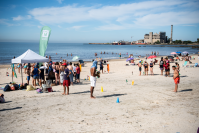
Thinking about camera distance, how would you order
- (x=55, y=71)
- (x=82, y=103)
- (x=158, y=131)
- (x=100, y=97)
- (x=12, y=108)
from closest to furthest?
1. (x=158, y=131)
2. (x=12, y=108)
3. (x=82, y=103)
4. (x=100, y=97)
5. (x=55, y=71)

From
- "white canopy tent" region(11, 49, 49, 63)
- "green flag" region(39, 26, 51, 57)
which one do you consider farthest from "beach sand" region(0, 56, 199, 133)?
"green flag" region(39, 26, 51, 57)

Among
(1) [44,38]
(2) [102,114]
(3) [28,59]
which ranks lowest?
(2) [102,114]

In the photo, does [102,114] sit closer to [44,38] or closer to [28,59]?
[28,59]

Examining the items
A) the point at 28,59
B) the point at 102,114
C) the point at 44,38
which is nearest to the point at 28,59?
the point at 28,59

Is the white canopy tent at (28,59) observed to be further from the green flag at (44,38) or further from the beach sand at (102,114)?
the beach sand at (102,114)

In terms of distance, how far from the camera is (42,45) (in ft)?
38.5

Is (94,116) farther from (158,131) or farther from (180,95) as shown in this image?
(180,95)

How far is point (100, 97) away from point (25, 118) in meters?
3.75

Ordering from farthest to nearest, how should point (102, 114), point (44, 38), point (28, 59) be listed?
1. point (44, 38)
2. point (28, 59)
3. point (102, 114)

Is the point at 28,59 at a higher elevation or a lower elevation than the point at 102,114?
higher

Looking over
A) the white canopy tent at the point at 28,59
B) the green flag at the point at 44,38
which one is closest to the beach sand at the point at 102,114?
the white canopy tent at the point at 28,59

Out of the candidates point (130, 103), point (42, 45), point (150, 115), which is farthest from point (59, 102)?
point (42, 45)

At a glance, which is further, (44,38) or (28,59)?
(44,38)

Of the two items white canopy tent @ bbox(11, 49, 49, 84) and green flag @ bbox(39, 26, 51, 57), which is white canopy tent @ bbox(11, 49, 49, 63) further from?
green flag @ bbox(39, 26, 51, 57)
